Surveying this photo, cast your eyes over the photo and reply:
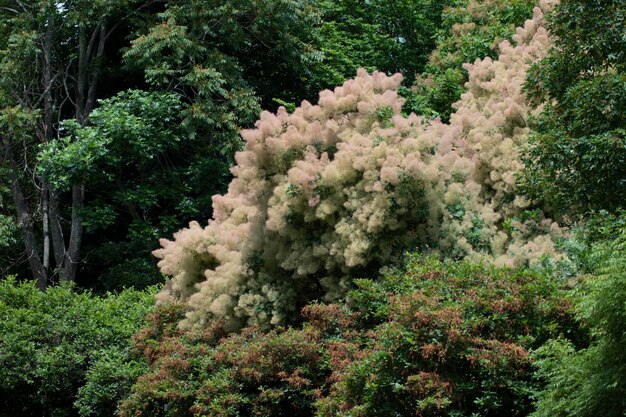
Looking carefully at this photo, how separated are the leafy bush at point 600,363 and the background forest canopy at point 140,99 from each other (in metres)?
10.5

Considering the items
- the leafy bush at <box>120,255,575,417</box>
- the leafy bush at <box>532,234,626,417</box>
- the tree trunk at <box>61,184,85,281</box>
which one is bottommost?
the leafy bush at <box>532,234,626,417</box>

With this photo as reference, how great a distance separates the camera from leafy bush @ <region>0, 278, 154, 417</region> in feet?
39.7

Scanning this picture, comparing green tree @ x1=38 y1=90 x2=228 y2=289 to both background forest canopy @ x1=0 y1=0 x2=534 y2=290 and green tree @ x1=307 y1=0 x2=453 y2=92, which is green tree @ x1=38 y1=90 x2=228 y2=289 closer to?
background forest canopy @ x1=0 y1=0 x2=534 y2=290

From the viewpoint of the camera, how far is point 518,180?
9797mm

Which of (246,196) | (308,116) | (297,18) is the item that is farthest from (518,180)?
(297,18)

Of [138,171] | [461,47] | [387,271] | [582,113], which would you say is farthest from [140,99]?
[582,113]

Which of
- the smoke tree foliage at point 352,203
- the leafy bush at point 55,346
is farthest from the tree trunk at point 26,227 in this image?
the smoke tree foliage at point 352,203

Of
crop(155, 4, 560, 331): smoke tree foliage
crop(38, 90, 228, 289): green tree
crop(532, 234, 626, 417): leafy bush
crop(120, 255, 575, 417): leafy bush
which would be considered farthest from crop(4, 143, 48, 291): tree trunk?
crop(532, 234, 626, 417): leafy bush

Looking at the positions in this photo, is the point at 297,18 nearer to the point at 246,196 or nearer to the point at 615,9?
the point at 246,196

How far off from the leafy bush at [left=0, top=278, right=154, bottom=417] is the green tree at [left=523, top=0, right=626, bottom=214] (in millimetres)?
6252

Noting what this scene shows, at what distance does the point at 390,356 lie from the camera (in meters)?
7.61

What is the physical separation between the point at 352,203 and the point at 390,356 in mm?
2440

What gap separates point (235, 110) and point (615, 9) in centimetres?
962

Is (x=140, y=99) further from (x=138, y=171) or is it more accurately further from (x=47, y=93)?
(x=47, y=93)
